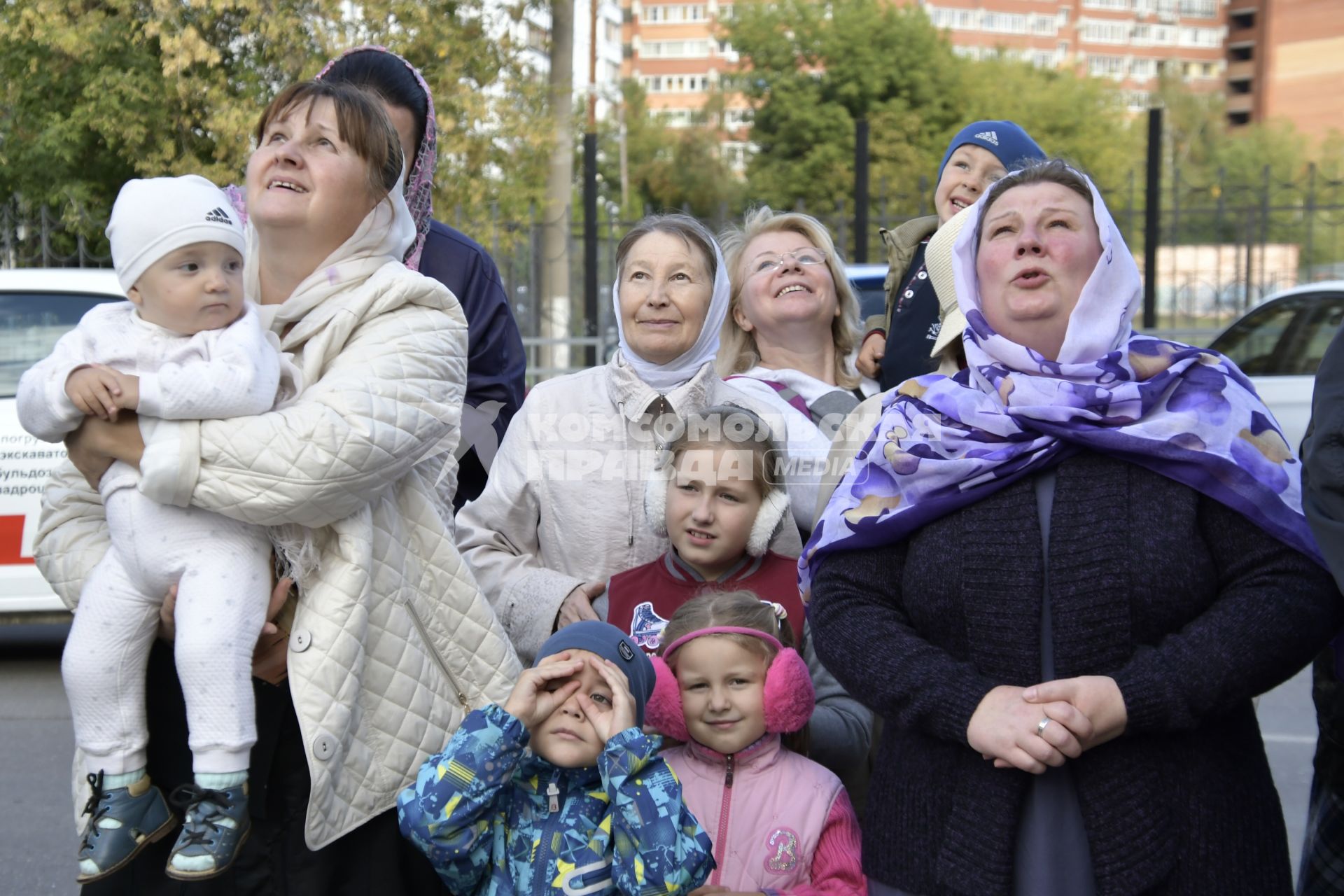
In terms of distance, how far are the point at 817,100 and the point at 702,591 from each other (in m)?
40.8

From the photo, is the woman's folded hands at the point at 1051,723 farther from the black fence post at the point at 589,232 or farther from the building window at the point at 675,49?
the building window at the point at 675,49

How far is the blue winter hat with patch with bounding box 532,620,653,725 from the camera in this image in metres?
2.47

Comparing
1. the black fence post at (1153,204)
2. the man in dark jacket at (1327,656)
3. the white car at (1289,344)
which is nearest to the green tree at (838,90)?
the black fence post at (1153,204)

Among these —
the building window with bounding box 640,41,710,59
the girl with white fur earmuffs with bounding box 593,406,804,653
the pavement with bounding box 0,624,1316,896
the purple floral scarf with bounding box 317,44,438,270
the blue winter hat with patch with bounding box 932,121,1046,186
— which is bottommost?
the pavement with bounding box 0,624,1316,896

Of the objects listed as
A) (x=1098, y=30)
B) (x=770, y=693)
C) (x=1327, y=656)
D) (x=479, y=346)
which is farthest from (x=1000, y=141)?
(x=1098, y=30)

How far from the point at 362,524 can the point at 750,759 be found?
0.91m

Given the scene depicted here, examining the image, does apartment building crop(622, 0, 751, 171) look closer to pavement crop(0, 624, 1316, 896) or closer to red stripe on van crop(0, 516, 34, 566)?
pavement crop(0, 624, 1316, 896)

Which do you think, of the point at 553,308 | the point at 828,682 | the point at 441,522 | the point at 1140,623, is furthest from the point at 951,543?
the point at 553,308

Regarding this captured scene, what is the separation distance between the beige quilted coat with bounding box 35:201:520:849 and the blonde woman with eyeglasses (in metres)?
1.25

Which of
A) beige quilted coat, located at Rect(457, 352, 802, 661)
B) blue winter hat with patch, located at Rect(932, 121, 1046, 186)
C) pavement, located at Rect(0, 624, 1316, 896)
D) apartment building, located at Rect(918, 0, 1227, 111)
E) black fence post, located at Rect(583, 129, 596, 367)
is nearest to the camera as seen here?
beige quilted coat, located at Rect(457, 352, 802, 661)

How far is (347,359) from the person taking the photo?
2379 mm

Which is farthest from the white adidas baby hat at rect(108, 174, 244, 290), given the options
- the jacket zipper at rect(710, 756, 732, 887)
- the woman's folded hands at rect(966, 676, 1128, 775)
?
the woman's folded hands at rect(966, 676, 1128, 775)

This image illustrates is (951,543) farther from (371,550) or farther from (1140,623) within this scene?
(371,550)

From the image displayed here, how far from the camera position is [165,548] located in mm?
2293
